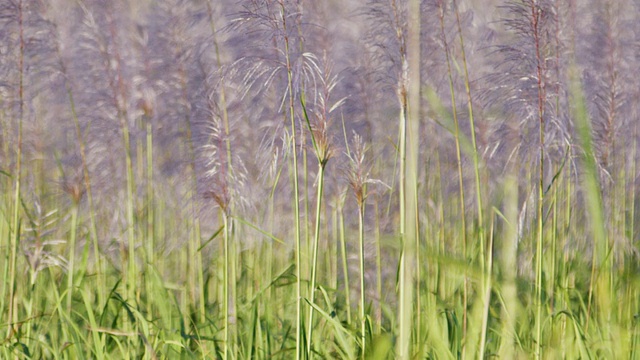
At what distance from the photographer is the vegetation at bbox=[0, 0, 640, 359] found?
7.99ft

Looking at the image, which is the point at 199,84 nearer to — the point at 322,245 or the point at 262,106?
the point at 262,106

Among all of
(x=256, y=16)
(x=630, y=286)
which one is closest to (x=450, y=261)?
(x=256, y=16)

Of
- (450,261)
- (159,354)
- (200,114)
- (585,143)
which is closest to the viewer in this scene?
(585,143)

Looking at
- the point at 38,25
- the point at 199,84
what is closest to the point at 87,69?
the point at 199,84

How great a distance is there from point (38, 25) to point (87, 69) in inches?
37.3

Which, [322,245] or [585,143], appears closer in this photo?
[585,143]

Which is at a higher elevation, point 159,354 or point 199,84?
point 199,84

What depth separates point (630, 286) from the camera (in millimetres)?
2904

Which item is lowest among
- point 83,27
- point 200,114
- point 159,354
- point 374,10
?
point 159,354

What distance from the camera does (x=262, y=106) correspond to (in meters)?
3.63

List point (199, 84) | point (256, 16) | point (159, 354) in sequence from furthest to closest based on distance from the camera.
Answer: point (199, 84), point (159, 354), point (256, 16)

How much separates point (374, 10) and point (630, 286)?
135 cm

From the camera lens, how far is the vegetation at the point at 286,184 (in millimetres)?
2436

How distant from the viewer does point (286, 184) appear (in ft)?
11.3
